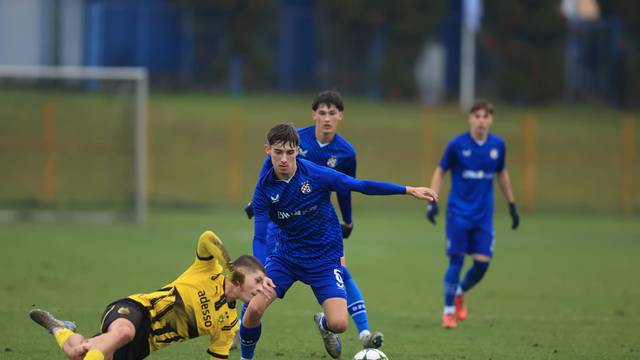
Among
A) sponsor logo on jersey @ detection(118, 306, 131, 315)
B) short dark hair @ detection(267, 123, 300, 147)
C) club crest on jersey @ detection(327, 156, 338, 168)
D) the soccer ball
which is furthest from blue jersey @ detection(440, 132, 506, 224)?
sponsor logo on jersey @ detection(118, 306, 131, 315)

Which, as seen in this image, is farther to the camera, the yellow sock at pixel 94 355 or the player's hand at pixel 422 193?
the player's hand at pixel 422 193

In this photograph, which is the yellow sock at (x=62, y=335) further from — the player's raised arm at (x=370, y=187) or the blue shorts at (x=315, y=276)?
the player's raised arm at (x=370, y=187)

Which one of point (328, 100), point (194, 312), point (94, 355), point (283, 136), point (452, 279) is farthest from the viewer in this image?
point (452, 279)

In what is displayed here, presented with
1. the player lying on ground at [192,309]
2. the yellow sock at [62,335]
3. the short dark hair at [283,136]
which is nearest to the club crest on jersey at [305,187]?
the short dark hair at [283,136]

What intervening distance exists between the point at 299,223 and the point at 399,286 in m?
6.24

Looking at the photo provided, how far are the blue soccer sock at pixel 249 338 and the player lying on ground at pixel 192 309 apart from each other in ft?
2.73

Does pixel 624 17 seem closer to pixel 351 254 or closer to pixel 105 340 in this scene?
pixel 351 254

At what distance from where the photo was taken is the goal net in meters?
22.2

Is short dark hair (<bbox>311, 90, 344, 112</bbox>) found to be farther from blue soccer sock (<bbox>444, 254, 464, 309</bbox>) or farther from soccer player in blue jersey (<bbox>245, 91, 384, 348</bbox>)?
blue soccer sock (<bbox>444, 254, 464, 309</bbox>)

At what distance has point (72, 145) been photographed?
27.2m

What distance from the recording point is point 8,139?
26.0 m

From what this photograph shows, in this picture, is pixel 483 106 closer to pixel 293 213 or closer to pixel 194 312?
pixel 293 213

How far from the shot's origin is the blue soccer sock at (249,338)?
8.30m

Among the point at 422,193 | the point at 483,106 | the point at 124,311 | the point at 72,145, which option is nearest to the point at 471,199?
the point at 483,106
